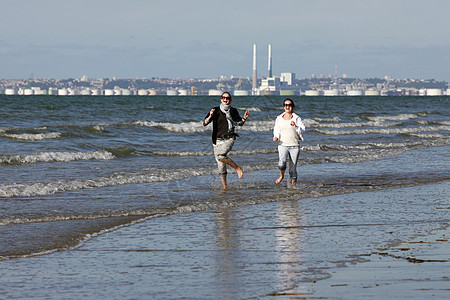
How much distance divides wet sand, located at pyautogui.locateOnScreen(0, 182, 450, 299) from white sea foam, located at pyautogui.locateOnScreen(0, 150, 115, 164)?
809 centimetres

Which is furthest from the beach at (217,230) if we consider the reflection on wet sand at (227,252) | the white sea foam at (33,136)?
the white sea foam at (33,136)

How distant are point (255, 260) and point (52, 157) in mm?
11355

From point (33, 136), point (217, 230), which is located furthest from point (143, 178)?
point (33, 136)

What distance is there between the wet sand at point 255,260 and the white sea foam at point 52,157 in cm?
809

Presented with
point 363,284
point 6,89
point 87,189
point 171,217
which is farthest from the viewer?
point 6,89

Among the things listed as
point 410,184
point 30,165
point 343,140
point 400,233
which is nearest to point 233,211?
point 400,233

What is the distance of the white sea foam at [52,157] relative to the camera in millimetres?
15337

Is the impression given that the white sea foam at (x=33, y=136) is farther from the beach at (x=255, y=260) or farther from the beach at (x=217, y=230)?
the beach at (x=255, y=260)

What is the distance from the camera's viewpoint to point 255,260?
18.8 feet

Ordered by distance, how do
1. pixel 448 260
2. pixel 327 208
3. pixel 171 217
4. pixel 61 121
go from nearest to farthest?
pixel 448 260
pixel 171 217
pixel 327 208
pixel 61 121

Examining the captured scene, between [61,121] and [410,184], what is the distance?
24616 mm

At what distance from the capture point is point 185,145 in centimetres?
2177

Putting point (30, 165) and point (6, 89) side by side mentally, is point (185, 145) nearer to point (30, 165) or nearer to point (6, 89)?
point (30, 165)

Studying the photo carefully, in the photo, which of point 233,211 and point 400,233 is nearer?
point 400,233
